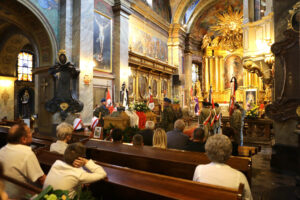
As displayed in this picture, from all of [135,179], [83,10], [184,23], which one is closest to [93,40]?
[83,10]

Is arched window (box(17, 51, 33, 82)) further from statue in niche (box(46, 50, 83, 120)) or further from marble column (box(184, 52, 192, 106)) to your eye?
marble column (box(184, 52, 192, 106))

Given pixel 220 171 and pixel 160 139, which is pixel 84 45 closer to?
pixel 160 139

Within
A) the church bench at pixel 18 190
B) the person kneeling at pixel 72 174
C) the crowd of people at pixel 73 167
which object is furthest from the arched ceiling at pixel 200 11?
the church bench at pixel 18 190

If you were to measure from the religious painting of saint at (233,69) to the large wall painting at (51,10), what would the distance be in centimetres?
1790

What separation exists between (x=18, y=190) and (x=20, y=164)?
45 cm

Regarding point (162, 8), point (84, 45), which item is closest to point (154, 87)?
point (162, 8)

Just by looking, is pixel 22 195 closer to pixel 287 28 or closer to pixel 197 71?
pixel 287 28

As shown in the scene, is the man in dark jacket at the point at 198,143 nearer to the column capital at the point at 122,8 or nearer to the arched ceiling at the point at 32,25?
the arched ceiling at the point at 32,25

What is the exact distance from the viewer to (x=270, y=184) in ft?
14.0

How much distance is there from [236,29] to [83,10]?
16.3 meters

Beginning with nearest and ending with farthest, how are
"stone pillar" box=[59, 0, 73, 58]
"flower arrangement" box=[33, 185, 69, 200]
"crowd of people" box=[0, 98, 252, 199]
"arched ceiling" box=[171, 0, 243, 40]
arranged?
"flower arrangement" box=[33, 185, 69, 200] → "crowd of people" box=[0, 98, 252, 199] → "stone pillar" box=[59, 0, 73, 58] → "arched ceiling" box=[171, 0, 243, 40]

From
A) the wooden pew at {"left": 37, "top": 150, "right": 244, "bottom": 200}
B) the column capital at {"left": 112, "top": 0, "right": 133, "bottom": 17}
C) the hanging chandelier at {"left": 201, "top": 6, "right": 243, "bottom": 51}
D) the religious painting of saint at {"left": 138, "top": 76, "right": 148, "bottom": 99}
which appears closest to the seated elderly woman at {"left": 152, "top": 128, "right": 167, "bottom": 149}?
the wooden pew at {"left": 37, "top": 150, "right": 244, "bottom": 200}

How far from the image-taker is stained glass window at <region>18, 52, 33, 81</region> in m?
17.4

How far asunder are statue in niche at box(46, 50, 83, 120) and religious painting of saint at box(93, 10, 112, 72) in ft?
6.84
